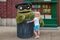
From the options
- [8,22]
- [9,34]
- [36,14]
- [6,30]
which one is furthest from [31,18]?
[8,22]

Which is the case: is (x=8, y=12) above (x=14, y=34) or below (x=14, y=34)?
above

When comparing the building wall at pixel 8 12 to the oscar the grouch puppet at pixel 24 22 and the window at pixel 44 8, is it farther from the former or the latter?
the oscar the grouch puppet at pixel 24 22

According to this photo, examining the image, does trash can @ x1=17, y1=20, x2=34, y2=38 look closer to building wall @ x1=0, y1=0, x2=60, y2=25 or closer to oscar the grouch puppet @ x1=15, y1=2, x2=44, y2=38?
oscar the grouch puppet @ x1=15, y1=2, x2=44, y2=38

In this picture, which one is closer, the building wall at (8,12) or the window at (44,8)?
the window at (44,8)

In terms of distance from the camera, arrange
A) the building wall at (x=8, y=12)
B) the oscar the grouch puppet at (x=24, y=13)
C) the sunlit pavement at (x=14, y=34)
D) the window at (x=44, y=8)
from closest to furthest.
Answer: the oscar the grouch puppet at (x=24, y=13) < the sunlit pavement at (x=14, y=34) < the window at (x=44, y=8) < the building wall at (x=8, y=12)

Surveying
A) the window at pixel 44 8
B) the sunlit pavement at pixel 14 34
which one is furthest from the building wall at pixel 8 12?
the window at pixel 44 8

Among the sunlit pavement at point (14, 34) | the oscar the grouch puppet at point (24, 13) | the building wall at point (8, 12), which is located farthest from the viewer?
the building wall at point (8, 12)

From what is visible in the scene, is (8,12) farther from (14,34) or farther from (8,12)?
(14,34)

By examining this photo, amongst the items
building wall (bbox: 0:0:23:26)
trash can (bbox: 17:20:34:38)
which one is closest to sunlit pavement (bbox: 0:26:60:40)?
trash can (bbox: 17:20:34:38)

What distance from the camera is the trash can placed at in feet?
28.5

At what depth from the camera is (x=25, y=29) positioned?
28.6 ft

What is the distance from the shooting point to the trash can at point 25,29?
28.5 ft

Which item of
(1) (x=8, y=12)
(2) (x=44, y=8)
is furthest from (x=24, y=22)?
(1) (x=8, y=12)

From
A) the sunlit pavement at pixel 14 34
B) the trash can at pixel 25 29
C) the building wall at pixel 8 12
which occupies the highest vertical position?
the building wall at pixel 8 12
